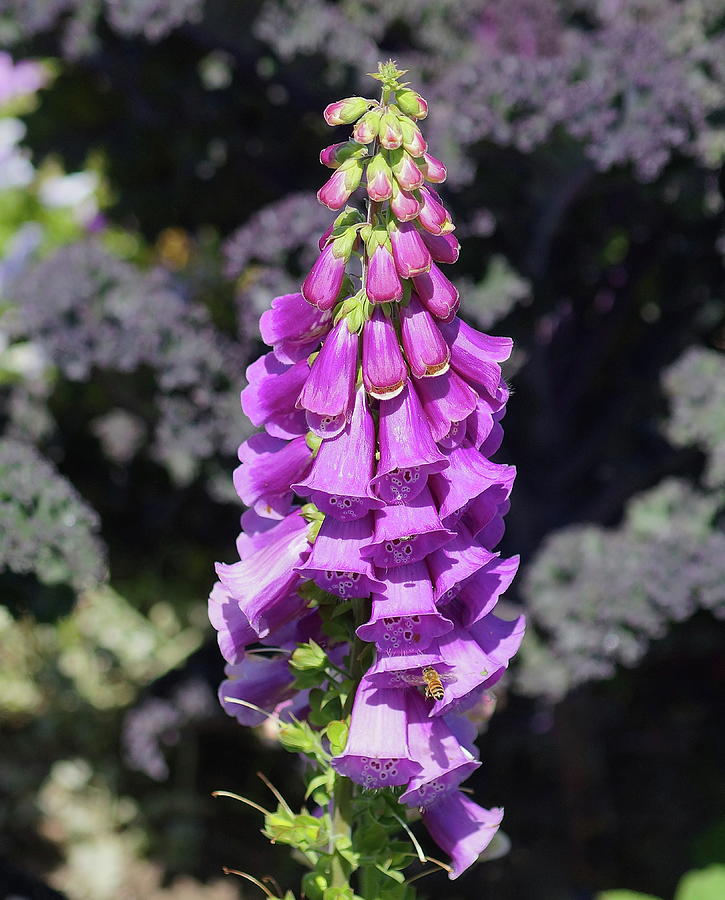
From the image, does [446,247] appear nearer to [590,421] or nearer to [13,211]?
[590,421]

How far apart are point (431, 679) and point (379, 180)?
0.51 meters

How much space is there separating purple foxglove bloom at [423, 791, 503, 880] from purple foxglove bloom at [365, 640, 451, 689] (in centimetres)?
25

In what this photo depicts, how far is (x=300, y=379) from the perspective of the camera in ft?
3.80

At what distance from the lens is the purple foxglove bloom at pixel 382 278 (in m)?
1.03

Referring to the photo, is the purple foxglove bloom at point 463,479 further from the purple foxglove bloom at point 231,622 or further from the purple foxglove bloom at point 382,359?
the purple foxglove bloom at point 231,622

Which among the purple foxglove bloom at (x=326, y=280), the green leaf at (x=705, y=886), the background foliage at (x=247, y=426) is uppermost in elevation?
the background foliage at (x=247, y=426)

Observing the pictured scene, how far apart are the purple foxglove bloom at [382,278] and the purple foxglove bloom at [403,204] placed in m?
0.04

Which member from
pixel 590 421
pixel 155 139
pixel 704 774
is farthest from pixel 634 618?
pixel 155 139

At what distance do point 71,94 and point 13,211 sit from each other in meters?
1.50

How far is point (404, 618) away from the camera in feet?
3.61

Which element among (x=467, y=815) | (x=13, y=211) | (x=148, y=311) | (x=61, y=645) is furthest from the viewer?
(x=13, y=211)

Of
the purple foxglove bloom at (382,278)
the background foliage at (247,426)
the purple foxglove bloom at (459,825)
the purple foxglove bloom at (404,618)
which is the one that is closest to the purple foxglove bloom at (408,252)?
the purple foxglove bloom at (382,278)

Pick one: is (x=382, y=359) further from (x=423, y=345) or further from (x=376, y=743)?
(x=376, y=743)

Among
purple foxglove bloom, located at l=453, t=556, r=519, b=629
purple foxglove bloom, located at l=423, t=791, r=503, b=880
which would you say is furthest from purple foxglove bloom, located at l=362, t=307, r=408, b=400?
purple foxglove bloom, located at l=423, t=791, r=503, b=880
